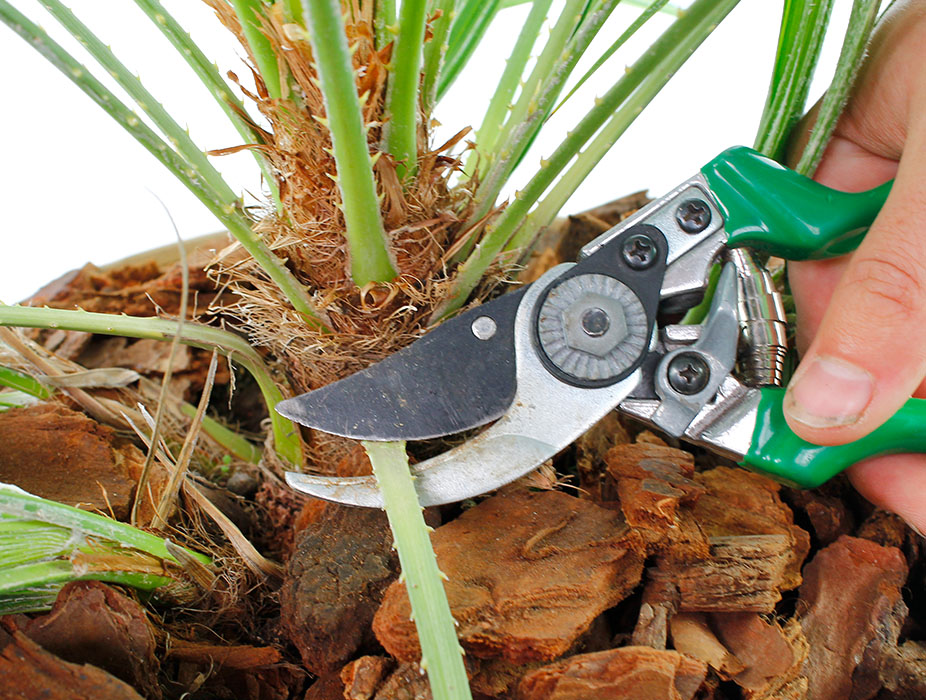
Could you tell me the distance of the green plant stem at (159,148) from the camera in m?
0.45

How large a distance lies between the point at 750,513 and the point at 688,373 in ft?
0.60

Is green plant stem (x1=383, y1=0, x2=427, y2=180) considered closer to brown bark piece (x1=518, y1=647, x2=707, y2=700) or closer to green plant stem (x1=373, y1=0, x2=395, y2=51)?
green plant stem (x1=373, y1=0, x2=395, y2=51)

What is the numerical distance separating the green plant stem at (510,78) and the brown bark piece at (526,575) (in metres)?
0.40

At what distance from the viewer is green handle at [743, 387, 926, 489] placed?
57cm

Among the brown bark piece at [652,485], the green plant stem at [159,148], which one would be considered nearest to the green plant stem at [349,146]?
the green plant stem at [159,148]

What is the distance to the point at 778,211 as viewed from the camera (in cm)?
59

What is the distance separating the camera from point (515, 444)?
0.56 metres

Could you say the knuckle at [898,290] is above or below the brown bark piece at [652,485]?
above

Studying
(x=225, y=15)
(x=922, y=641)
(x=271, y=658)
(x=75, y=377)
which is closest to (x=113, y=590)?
(x=271, y=658)

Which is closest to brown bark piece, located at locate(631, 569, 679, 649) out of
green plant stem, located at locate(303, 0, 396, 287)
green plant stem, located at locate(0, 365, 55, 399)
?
green plant stem, located at locate(303, 0, 396, 287)

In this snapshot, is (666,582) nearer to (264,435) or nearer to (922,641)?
(922,641)

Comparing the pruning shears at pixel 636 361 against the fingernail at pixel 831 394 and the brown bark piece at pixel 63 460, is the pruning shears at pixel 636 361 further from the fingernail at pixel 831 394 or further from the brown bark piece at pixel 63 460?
the brown bark piece at pixel 63 460

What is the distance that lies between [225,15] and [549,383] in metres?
0.42

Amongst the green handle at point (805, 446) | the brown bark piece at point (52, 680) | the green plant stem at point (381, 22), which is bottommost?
the brown bark piece at point (52, 680)
